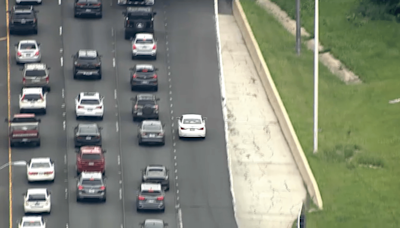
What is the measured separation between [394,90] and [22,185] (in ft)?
98.6

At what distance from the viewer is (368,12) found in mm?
116062

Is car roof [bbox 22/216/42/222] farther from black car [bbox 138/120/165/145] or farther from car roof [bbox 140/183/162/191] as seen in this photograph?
black car [bbox 138/120/165/145]

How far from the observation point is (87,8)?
4355 inches

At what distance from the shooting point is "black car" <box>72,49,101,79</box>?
100750mm

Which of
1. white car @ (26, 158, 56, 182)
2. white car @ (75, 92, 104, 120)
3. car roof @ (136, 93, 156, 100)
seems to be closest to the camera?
white car @ (26, 158, 56, 182)

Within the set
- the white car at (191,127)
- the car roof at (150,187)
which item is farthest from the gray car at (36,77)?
the car roof at (150,187)

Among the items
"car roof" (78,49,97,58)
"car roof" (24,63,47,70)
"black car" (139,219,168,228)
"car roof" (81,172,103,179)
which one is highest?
"car roof" (78,49,97,58)

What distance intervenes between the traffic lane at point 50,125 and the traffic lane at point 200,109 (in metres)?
7.84

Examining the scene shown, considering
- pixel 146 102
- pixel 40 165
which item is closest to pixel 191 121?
pixel 146 102

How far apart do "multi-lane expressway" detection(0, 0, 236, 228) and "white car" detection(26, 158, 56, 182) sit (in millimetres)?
740

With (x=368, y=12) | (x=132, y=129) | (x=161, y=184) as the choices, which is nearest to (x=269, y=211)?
(x=161, y=184)

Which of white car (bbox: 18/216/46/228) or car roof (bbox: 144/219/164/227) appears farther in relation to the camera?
car roof (bbox: 144/219/164/227)

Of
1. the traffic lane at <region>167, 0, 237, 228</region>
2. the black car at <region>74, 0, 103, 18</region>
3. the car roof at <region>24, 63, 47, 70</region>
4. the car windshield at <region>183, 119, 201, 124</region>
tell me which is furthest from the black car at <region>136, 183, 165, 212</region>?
the black car at <region>74, 0, 103, 18</region>

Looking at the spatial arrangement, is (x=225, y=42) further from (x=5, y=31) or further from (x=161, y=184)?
(x=161, y=184)
